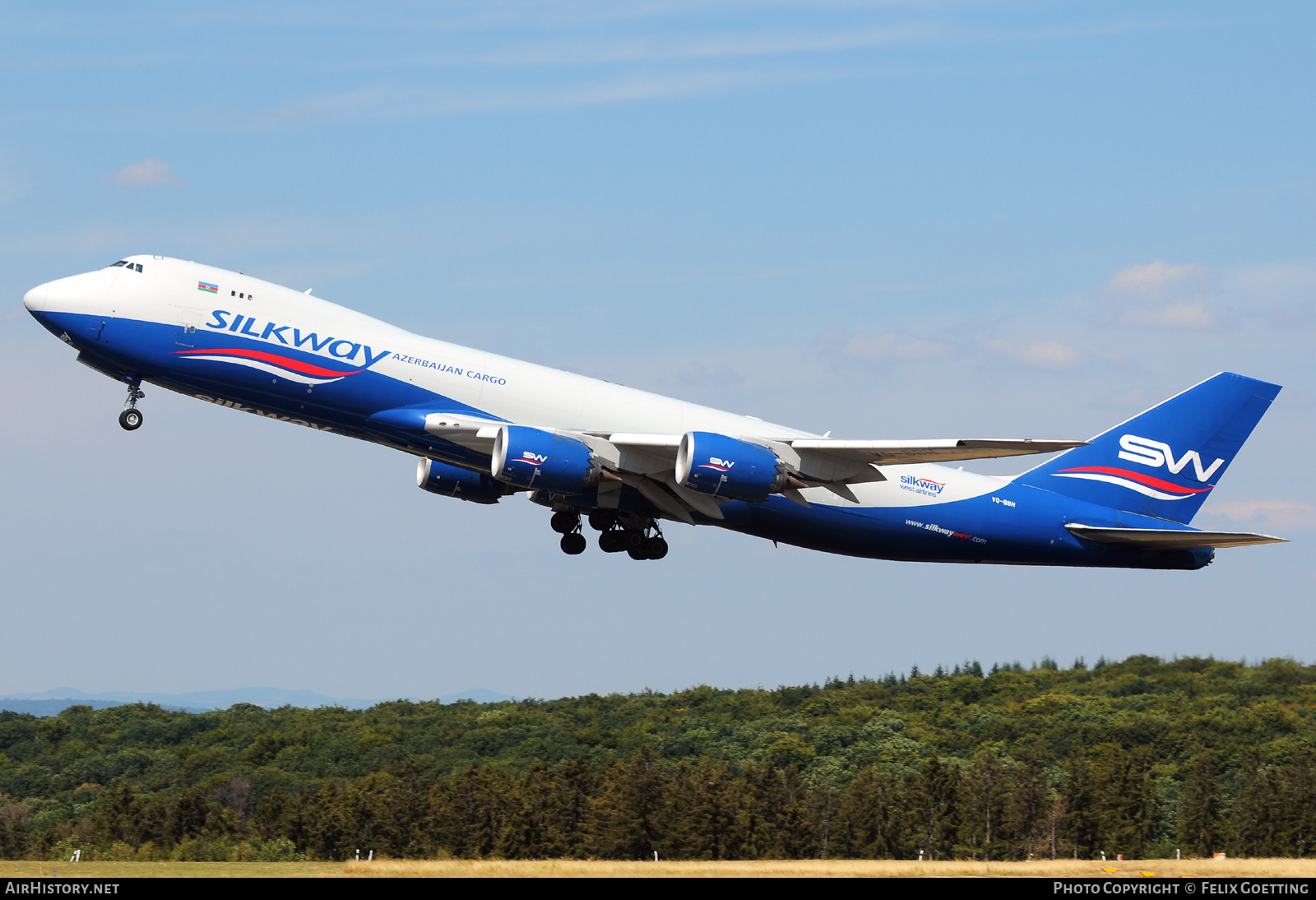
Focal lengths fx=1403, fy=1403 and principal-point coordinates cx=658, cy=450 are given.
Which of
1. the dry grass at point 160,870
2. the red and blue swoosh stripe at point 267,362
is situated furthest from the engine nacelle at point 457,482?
the dry grass at point 160,870

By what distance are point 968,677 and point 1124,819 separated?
170ft

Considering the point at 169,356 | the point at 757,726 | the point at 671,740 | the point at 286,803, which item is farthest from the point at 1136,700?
the point at 169,356

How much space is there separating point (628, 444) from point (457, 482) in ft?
27.9

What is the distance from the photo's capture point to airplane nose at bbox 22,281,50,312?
Result: 3566 cm

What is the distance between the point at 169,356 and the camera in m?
35.9

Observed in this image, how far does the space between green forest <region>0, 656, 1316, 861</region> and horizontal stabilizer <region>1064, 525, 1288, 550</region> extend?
170 feet

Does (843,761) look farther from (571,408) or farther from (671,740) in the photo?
(571,408)

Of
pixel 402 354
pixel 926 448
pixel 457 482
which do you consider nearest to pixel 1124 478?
pixel 926 448

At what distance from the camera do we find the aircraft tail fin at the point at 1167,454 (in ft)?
143

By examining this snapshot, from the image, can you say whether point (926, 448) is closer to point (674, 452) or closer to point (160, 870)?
point (674, 452)

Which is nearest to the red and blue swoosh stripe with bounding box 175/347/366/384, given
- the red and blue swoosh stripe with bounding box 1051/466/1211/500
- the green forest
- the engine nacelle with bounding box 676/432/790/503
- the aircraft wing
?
the aircraft wing

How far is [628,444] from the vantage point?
122ft

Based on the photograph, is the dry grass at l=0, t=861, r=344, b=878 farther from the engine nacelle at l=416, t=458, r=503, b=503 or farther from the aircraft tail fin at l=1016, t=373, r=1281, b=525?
the aircraft tail fin at l=1016, t=373, r=1281, b=525

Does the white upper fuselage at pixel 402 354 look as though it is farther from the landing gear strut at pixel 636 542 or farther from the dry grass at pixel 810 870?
the dry grass at pixel 810 870
